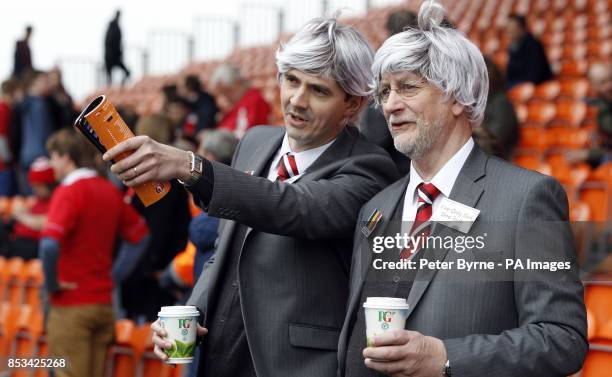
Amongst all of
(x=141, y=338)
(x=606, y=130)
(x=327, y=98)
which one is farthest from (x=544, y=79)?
(x=327, y=98)

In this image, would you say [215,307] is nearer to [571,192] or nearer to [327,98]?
[327,98]

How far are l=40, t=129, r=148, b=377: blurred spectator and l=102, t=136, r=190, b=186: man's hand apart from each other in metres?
2.92

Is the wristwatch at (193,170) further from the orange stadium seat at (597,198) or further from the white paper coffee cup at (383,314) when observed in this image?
the orange stadium seat at (597,198)

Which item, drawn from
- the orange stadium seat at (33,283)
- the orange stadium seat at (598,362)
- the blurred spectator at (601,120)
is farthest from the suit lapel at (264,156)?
the orange stadium seat at (33,283)

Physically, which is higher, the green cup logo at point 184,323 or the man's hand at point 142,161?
the man's hand at point 142,161

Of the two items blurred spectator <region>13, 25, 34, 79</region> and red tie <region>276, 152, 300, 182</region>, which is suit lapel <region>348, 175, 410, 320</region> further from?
blurred spectator <region>13, 25, 34, 79</region>

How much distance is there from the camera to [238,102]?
8086mm

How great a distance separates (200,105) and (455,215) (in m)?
7.23

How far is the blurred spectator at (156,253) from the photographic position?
258 inches

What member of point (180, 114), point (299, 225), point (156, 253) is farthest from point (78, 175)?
point (180, 114)

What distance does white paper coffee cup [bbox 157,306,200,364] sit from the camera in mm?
2656

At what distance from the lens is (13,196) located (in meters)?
11.1

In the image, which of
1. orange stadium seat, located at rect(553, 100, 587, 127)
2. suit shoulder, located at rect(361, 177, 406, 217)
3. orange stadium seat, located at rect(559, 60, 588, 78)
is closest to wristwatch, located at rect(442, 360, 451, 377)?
suit shoulder, located at rect(361, 177, 406, 217)

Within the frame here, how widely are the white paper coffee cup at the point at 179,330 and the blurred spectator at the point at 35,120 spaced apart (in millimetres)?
8172
